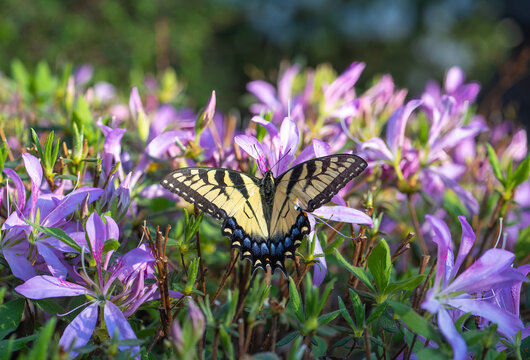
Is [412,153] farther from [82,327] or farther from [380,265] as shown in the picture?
[82,327]

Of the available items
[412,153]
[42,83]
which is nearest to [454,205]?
[412,153]

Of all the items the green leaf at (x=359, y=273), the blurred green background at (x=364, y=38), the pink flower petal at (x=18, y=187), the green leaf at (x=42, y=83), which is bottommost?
the green leaf at (x=359, y=273)

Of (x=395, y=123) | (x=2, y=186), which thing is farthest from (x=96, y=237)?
(x=395, y=123)

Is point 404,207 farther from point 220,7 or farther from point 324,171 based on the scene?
point 220,7

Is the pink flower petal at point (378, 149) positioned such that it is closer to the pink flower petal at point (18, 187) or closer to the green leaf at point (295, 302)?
the green leaf at point (295, 302)

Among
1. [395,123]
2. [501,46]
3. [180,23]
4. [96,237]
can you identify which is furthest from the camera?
[501,46]

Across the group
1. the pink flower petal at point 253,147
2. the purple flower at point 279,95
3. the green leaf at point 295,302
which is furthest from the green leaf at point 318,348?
the purple flower at point 279,95
